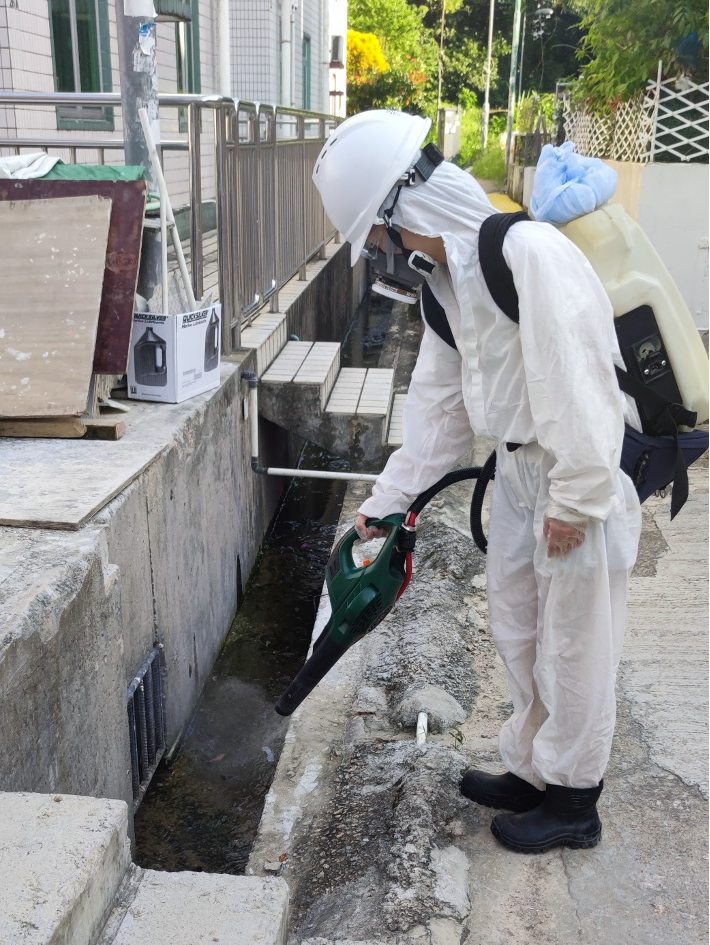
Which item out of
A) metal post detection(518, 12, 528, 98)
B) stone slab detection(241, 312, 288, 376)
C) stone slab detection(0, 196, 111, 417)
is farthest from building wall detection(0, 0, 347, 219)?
metal post detection(518, 12, 528, 98)

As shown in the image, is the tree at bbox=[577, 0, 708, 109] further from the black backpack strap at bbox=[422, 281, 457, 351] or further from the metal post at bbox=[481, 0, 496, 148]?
the metal post at bbox=[481, 0, 496, 148]

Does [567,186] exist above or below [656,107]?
below

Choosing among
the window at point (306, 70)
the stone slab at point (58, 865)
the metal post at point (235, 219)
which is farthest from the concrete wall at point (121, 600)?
the window at point (306, 70)

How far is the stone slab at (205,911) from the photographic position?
1.43m

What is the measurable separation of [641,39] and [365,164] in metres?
7.28

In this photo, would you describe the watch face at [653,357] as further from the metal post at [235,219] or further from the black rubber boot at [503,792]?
the metal post at [235,219]

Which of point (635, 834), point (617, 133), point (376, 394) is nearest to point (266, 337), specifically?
point (376, 394)

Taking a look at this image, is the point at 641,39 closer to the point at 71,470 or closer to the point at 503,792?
the point at 71,470

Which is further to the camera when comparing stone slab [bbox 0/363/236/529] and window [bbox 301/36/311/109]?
window [bbox 301/36/311/109]

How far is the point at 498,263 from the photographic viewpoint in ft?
7.17

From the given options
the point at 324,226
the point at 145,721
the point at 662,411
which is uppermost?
the point at 662,411

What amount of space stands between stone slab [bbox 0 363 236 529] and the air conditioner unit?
1851cm

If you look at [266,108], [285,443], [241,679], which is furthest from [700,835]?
[266,108]

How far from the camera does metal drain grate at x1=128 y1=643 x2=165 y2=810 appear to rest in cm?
301
